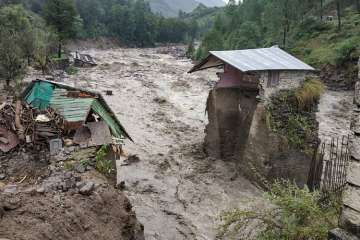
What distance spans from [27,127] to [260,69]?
7.37m

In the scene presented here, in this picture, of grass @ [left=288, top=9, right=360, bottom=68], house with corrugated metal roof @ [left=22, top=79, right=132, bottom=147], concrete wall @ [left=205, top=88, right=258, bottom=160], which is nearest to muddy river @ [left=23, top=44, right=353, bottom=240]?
concrete wall @ [left=205, top=88, right=258, bottom=160]

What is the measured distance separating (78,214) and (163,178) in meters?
7.58

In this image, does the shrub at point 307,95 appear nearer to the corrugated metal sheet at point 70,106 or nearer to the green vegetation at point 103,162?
the corrugated metal sheet at point 70,106

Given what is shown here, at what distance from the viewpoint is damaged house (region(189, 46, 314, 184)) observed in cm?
1218

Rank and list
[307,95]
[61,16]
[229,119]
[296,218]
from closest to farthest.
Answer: [296,218] → [307,95] → [229,119] → [61,16]

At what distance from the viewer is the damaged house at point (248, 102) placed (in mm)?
12180

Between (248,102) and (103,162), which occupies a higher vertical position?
(248,102)

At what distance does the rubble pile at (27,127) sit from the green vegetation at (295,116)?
6959mm

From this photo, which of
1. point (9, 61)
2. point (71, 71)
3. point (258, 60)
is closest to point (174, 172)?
point (258, 60)

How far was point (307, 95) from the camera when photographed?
12641 millimetres

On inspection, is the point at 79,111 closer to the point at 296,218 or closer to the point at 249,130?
the point at 296,218

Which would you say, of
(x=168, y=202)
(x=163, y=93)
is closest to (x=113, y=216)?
(x=168, y=202)

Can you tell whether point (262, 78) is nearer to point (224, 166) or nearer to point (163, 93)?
point (224, 166)

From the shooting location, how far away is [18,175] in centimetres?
706
